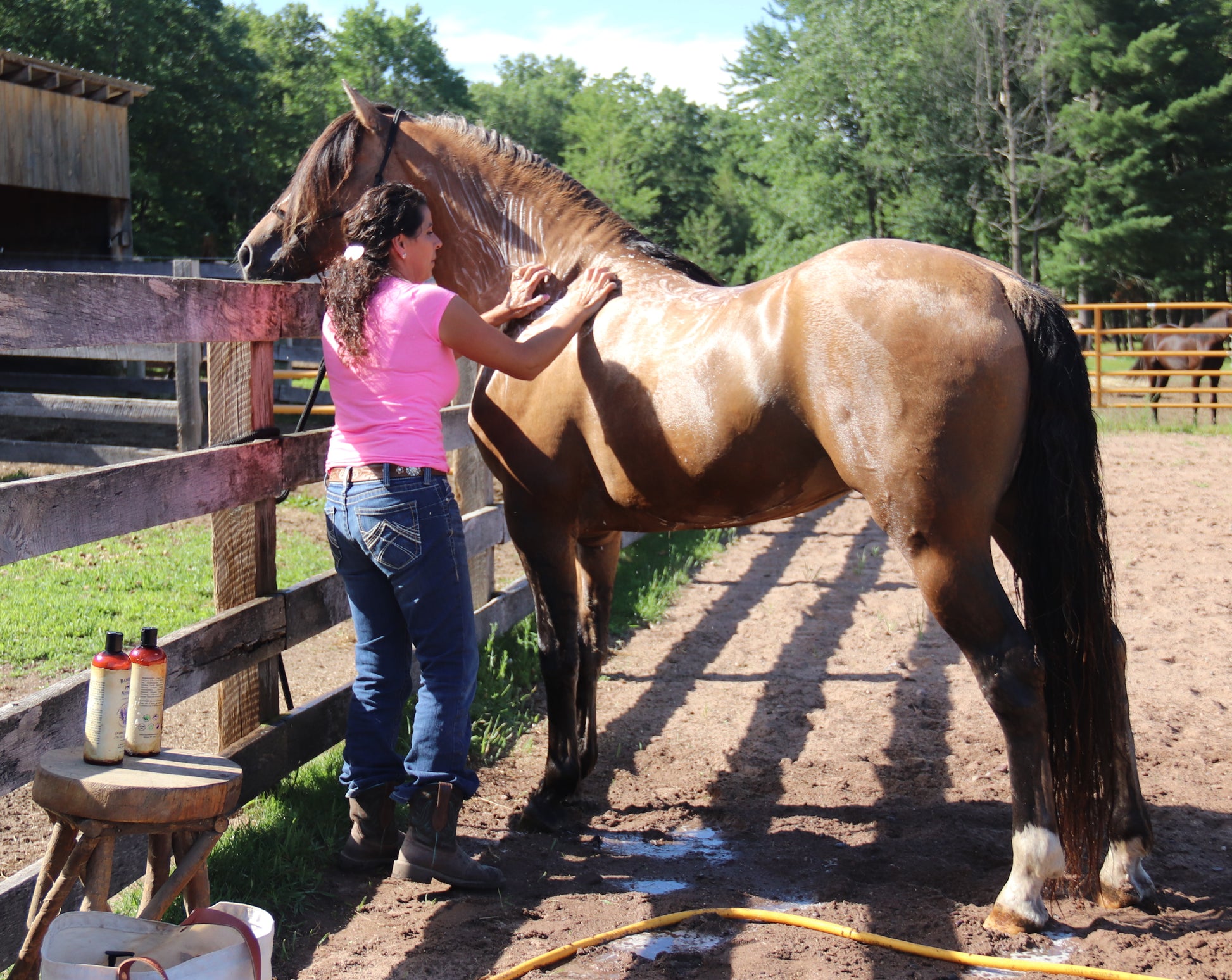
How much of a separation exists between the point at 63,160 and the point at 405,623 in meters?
17.5

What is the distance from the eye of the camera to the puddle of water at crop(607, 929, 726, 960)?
8.80 feet

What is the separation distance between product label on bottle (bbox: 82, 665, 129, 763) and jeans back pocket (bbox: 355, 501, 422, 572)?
0.88m

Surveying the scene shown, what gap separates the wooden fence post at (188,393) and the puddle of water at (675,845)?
5.85 metres

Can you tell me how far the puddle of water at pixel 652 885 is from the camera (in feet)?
10.1

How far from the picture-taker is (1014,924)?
2736 mm

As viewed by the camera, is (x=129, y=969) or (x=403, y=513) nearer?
(x=129, y=969)

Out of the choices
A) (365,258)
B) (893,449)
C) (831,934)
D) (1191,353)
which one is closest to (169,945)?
(831,934)

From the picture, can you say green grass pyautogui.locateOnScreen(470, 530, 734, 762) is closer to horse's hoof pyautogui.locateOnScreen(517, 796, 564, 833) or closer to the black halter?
horse's hoof pyautogui.locateOnScreen(517, 796, 564, 833)

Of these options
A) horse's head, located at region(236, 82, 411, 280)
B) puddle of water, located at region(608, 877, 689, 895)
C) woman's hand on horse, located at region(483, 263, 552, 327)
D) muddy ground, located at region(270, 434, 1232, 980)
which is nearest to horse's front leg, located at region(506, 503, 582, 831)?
muddy ground, located at region(270, 434, 1232, 980)

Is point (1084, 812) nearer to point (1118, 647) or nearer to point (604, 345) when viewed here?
point (1118, 647)

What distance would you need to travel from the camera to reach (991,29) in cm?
3259

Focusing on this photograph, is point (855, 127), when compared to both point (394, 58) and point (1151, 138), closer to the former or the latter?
point (1151, 138)

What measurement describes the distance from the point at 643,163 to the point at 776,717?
5050cm

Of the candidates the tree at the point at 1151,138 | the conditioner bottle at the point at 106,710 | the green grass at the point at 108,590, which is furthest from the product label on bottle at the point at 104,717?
the tree at the point at 1151,138
